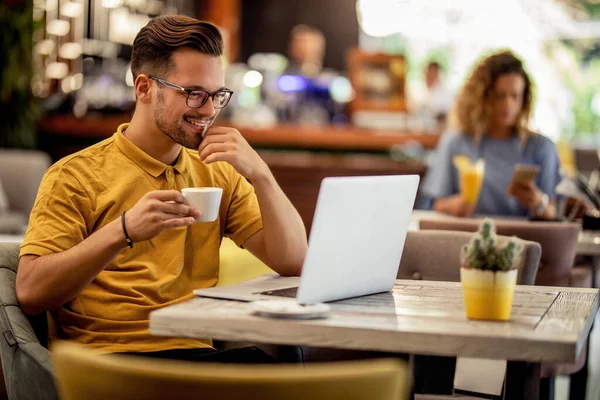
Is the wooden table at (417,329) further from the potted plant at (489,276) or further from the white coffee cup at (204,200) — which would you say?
the white coffee cup at (204,200)

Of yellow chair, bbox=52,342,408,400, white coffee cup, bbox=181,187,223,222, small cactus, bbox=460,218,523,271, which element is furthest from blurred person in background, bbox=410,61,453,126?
yellow chair, bbox=52,342,408,400

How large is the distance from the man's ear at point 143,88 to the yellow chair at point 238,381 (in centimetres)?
117

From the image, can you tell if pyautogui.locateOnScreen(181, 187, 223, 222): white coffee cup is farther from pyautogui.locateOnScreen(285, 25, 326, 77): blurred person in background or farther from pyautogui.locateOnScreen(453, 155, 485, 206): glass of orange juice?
pyautogui.locateOnScreen(285, 25, 326, 77): blurred person in background

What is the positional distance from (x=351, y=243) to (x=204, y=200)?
12.7 inches

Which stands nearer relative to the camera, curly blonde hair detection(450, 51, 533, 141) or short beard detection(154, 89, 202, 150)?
short beard detection(154, 89, 202, 150)

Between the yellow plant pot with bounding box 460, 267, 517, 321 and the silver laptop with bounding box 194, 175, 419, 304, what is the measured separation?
0.83ft

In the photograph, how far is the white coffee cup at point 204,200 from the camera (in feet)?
6.48

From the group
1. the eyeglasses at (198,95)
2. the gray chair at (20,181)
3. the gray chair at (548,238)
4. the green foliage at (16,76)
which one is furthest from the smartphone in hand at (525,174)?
the green foliage at (16,76)

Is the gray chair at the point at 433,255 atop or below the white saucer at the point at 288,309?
below

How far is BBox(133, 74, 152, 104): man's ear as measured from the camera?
231cm

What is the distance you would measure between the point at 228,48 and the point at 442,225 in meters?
9.11

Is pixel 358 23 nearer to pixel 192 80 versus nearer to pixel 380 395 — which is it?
pixel 192 80

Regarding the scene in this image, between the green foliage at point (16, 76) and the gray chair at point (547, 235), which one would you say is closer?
the gray chair at point (547, 235)

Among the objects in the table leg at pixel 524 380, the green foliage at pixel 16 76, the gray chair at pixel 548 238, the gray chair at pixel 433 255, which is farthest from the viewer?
the green foliage at pixel 16 76
